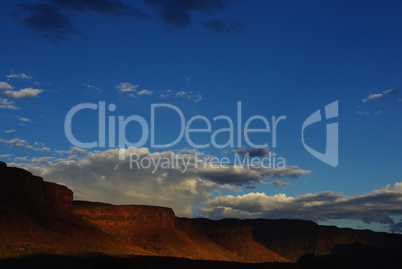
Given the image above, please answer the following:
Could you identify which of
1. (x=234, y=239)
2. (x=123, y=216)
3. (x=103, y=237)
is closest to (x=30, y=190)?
(x=103, y=237)

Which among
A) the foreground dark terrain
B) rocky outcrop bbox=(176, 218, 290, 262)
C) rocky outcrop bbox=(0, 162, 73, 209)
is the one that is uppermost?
rocky outcrop bbox=(0, 162, 73, 209)

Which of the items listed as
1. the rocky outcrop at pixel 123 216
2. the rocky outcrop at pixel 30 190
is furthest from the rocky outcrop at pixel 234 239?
the rocky outcrop at pixel 30 190

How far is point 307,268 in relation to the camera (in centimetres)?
6350

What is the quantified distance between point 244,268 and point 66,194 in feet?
243

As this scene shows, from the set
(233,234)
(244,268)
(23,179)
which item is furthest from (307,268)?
(233,234)

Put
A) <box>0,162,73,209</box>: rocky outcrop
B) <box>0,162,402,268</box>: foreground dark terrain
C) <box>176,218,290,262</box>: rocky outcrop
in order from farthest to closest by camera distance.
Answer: <box>176,218,290,262</box>: rocky outcrop
<box>0,162,73,209</box>: rocky outcrop
<box>0,162,402,268</box>: foreground dark terrain

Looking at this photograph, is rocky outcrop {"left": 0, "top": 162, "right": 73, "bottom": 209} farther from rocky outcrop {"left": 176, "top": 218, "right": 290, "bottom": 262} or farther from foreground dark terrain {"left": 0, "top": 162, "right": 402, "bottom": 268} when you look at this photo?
rocky outcrop {"left": 176, "top": 218, "right": 290, "bottom": 262}

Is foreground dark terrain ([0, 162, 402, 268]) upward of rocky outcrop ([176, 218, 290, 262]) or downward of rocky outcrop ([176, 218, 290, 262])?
upward

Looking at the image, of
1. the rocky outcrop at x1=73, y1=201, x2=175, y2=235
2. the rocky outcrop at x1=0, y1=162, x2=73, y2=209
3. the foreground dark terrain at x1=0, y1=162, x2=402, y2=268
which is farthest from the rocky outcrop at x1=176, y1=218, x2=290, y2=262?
the rocky outcrop at x1=0, y1=162, x2=73, y2=209

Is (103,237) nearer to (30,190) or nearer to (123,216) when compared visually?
(30,190)

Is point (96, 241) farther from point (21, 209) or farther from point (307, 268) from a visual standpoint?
point (307, 268)

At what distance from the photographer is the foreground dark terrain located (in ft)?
225

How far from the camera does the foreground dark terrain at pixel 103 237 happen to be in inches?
2699

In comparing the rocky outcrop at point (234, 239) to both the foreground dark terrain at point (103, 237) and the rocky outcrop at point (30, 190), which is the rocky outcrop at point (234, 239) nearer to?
the foreground dark terrain at point (103, 237)
